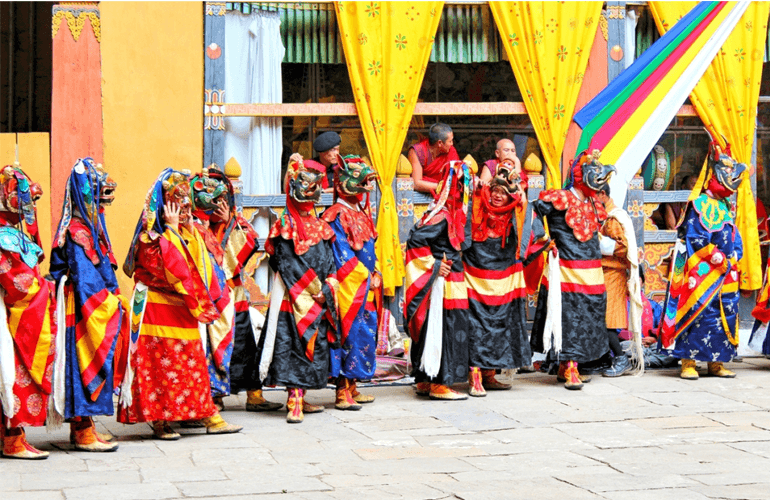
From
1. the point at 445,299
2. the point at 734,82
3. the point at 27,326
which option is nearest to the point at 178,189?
the point at 27,326

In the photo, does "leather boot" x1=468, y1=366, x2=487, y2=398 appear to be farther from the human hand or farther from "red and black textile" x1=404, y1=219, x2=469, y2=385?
the human hand

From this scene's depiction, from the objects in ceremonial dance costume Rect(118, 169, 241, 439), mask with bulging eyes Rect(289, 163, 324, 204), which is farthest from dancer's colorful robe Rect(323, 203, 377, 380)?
ceremonial dance costume Rect(118, 169, 241, 439)

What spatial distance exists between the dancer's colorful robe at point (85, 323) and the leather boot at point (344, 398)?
1837 millimetres

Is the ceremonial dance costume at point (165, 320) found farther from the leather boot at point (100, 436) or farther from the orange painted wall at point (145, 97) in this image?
the orange painted wall at point (145, 97)

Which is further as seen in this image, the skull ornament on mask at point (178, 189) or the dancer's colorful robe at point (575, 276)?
the dancer's colorful robe at point (575, 276)

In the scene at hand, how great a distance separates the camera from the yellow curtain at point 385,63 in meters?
10.1

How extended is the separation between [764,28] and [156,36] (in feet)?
19.2

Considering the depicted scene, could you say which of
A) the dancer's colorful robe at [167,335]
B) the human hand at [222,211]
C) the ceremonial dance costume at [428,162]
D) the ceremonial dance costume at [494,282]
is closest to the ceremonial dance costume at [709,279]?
the ceremonial dance costume at [494,282]

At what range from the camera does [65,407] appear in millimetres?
6316

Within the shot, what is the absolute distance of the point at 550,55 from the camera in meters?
10.5

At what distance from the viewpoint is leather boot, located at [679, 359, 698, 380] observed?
29.1ft

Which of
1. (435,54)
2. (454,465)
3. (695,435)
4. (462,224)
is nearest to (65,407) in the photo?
(454,465)

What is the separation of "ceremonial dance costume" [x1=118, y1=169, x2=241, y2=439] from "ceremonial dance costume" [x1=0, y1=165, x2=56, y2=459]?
0.54 meters

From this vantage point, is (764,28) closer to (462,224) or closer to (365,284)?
(462,224)
